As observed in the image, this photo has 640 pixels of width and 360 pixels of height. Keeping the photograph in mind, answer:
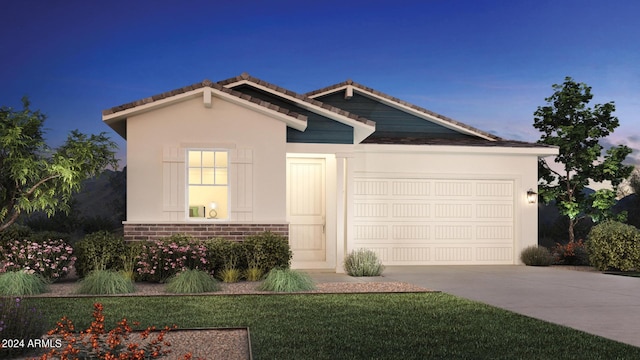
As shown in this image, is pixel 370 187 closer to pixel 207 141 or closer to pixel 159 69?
pixel 207 141

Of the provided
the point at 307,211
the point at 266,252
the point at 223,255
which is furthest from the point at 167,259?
the point at 307,211

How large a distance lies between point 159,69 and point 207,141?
45.5 feet

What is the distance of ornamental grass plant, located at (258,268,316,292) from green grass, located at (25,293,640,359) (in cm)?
52

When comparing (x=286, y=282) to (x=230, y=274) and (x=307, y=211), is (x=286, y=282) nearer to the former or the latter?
(x=230, y=274)

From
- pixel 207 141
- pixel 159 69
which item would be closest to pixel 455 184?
pixel 207 141

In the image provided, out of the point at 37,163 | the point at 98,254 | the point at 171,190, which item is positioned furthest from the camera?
the point at 171,190

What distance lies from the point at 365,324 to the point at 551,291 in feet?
15.8

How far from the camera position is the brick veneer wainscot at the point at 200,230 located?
13.4 m

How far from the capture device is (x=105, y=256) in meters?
12.6

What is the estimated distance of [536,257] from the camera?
1670cm

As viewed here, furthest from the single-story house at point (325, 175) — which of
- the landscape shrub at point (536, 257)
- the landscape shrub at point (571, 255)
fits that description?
the landscape shrub at point (571, 255)

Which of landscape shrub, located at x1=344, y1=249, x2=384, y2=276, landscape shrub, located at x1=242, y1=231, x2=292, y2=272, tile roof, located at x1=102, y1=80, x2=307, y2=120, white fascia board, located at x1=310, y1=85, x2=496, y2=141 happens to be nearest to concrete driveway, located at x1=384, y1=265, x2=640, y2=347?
landscape shrub, located at x1=344, y1=249, x2=384, y2=276

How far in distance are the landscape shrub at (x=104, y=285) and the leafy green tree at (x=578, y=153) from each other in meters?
12.7

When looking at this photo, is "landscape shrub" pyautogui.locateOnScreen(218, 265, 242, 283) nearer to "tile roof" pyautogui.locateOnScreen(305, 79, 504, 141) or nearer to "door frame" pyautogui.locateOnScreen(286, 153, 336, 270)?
"door frame" pyautogui.locateOnScreen(286, 153, 336, 270)
